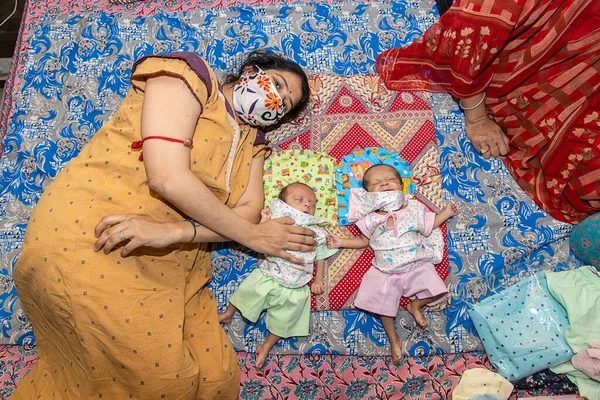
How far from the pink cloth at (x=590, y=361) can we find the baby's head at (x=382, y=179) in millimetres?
977

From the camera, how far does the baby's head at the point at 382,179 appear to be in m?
2.28

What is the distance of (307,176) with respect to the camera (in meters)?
2.37

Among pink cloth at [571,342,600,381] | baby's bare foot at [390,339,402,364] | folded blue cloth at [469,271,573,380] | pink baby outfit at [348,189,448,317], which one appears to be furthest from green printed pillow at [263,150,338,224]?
pink cloth at [571,342,600,381]

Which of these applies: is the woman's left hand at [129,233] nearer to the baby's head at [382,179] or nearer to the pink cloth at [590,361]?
the baby's head at [382,179]

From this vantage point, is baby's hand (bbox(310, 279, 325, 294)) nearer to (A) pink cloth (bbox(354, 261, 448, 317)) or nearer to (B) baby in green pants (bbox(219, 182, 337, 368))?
(B) baby in green pants (bbox(219, 182, 337, 368))

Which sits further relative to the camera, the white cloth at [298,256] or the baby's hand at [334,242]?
the baby's hand at [334,242]

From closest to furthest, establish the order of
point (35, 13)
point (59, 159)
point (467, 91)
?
point (467, 91), point (59, 159), point (35, 13)

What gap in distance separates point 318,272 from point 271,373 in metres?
0.47

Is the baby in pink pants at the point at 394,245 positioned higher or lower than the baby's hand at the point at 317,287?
higher

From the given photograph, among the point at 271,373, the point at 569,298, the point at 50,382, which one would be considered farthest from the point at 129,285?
the point at 569,298

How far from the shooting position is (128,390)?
71.8 inches

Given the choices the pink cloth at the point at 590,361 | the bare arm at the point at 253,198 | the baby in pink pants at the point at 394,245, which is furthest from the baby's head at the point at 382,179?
the pink cloth at the point at 590,361

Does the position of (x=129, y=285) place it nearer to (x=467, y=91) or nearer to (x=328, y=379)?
(x=328, y=379)

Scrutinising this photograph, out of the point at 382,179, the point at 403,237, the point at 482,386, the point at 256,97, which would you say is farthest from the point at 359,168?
the point at 482,386
